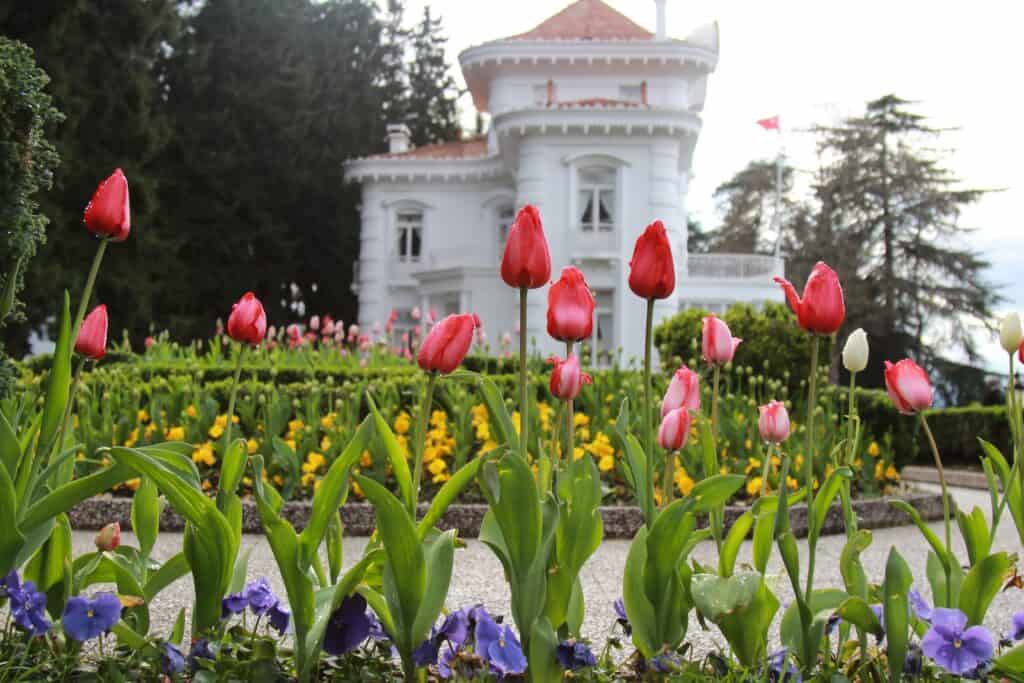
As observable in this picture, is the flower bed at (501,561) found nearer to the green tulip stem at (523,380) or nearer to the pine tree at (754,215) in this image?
the green tulip stem at (523,380)

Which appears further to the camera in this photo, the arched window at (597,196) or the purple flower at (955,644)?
the arched window at (597,196)

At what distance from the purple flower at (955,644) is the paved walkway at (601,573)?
45 cm

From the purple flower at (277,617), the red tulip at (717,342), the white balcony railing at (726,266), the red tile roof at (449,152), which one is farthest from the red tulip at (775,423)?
the red tile roof at (449,152)

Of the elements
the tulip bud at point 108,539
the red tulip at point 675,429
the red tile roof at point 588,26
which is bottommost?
the tulip bud at point 108,539

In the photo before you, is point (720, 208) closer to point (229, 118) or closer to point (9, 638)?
point (229, 118)

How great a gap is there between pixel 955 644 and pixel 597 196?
20665 millimetres

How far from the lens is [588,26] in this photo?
26078mm

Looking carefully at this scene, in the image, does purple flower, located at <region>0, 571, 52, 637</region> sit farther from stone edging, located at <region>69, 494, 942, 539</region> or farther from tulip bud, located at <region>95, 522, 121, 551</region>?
stone edging, located at <region>69, 494, 942, 539</region>

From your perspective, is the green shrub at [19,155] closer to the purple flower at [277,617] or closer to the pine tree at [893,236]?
the purple flower at [277,617]

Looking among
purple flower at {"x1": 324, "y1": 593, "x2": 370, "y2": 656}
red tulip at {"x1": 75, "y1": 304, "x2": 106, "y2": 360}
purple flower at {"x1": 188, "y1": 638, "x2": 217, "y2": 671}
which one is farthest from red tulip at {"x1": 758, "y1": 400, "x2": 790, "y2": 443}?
red tulip at {"x1": 75, "y1": 304, "x2": 106, "y2": 360}

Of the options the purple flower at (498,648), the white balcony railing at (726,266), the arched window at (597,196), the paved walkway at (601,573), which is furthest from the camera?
the white balcony railing at (726,266)

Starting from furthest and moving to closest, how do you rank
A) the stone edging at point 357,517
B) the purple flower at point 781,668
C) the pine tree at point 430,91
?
the pine tree at point 430,91 < the stone edging at point 357,517 < the purple flower at point 781,668

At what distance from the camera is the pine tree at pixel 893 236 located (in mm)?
33375

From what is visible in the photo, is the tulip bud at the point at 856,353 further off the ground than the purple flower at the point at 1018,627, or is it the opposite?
the tulip bud at the point at 856,353
